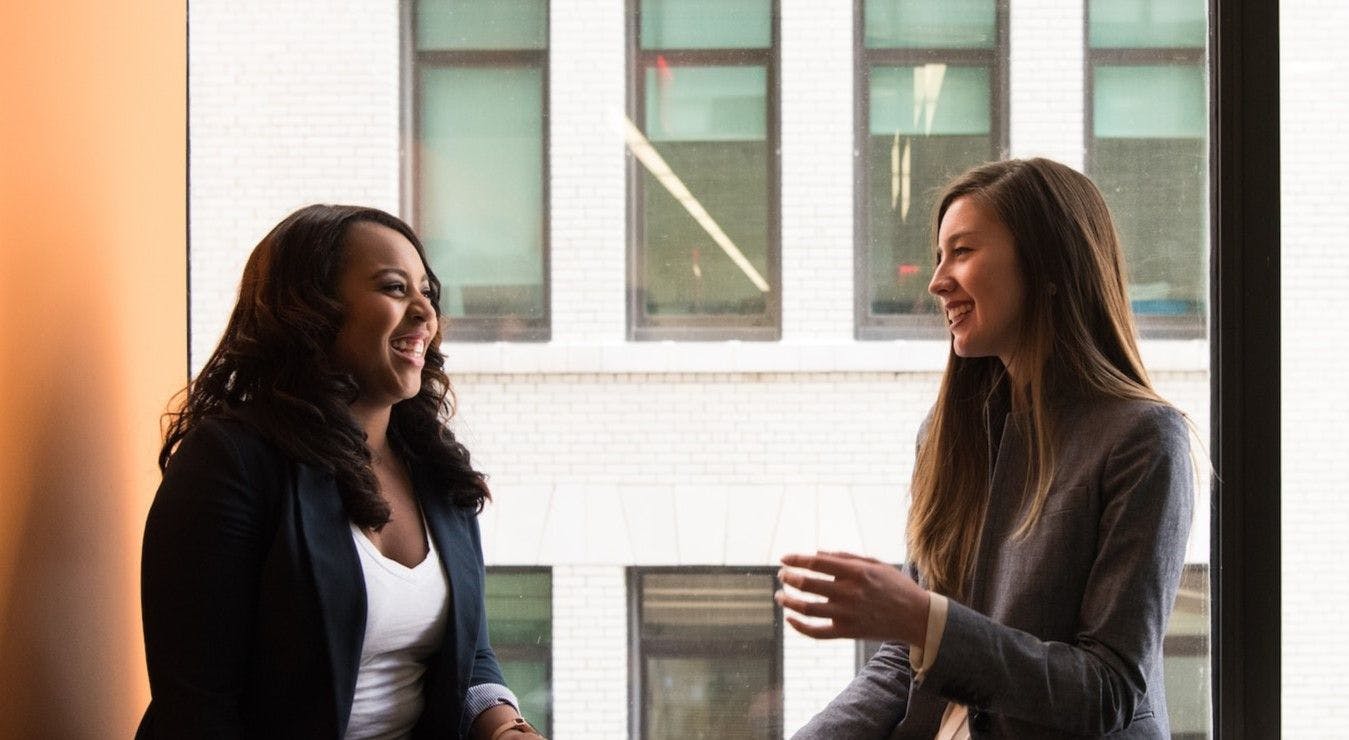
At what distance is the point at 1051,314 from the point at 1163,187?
0.93 metres

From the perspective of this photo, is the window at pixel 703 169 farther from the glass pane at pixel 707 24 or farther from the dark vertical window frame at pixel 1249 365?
the dark vertical window frame at pixel 1249 365

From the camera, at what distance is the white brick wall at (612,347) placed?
241 centimetres

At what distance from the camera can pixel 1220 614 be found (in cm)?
222

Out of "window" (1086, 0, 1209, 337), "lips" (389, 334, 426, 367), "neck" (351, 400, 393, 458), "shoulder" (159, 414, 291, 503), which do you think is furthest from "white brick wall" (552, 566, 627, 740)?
"window" (1086, 0, 1209, 337)

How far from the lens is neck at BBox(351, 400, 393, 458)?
68.3 inches

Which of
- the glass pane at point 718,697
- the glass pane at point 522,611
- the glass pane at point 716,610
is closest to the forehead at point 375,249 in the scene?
the glass pane at point 522,611

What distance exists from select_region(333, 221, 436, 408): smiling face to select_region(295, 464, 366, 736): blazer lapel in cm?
18

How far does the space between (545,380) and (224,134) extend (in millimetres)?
842

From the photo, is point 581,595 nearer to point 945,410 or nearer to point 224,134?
point 945,410

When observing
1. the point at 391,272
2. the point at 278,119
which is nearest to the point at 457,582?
the point at 391,272

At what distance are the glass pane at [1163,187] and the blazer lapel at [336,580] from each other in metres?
1.65

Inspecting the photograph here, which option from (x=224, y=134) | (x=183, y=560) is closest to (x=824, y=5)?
(x=224, y=134)

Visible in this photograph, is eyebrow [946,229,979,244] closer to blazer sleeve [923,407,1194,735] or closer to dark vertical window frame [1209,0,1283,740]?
blazer sleeve [923,407,1194,735]

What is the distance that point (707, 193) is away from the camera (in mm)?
2471
